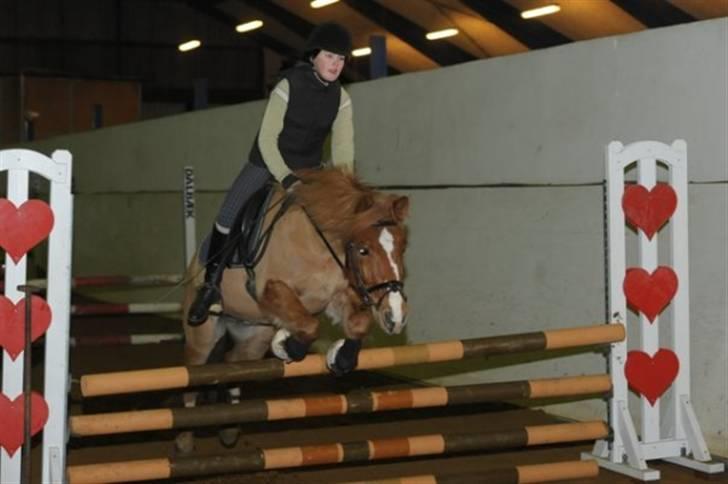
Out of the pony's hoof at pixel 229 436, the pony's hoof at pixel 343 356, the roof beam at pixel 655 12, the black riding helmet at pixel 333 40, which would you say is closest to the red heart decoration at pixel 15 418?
the pony's hoof at pixel 343 356

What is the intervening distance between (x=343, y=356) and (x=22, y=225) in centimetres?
118

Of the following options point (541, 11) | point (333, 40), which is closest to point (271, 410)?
point (333, 40)

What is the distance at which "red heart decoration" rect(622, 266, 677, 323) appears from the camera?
484cm

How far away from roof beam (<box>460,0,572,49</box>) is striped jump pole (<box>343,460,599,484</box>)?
38.7 ft

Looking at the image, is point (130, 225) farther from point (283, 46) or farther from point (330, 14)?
point (283, 46)

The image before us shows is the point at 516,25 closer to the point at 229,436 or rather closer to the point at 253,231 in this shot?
the point at 229,436

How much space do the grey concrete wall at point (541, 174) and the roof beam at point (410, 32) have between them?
10.7m

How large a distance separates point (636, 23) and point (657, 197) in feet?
32.0

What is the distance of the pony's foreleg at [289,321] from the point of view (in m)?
3.93

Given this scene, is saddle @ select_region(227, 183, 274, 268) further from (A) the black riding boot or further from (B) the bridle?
(B) the bridle

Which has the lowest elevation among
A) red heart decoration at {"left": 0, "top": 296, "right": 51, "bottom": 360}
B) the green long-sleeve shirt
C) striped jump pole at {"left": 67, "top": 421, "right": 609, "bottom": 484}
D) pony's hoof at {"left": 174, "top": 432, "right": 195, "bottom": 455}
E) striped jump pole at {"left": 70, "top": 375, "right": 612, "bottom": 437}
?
pony's hoof at {"left": 174, "top": 432, "right": 195, "bottom": 455}

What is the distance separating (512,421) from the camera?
6.02 m

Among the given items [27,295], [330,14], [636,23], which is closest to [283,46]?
[330,14]

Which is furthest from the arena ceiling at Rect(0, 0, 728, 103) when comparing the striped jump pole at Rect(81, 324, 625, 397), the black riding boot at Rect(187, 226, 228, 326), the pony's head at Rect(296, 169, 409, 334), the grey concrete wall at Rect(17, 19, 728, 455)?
the pony's head at Rect(296, 169, 409, 334)
